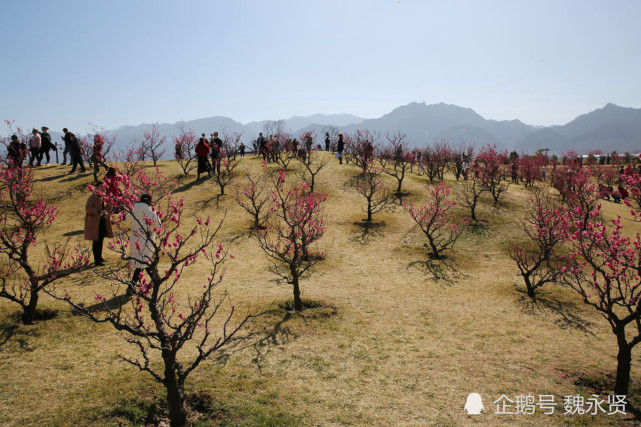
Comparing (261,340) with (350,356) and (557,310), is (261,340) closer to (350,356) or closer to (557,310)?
(350,356)

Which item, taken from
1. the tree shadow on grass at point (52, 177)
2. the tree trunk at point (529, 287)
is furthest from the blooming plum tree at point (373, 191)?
the tree shadow on grass at point (52, 177)

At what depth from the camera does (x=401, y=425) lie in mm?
5117

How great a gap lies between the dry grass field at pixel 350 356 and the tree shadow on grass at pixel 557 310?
0.17 feet

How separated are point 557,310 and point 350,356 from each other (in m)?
6.42

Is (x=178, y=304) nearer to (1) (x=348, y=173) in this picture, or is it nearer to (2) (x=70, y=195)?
(2) (x=70, y=195)

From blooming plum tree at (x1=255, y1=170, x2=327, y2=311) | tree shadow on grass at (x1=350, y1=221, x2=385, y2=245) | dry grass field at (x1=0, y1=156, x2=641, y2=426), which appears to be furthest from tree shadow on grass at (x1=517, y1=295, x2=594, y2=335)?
tree shadow on grass at (x1=350, y1=221, x2=385, y2=245)

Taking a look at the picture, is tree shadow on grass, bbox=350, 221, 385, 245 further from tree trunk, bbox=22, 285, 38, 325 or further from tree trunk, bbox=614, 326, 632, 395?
tree trunk, bbox=22, 285, 38, 325

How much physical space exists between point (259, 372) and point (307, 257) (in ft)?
20.2

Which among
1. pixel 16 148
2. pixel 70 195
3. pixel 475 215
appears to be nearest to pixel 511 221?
pixel 475 215

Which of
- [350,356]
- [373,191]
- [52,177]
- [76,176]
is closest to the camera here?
[350,356]

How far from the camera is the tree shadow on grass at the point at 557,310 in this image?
884cm

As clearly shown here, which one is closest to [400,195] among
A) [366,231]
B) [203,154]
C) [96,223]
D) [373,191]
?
[373,191]

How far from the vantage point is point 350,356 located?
22.8 feet

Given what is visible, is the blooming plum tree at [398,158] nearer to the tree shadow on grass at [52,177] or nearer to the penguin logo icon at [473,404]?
the penguin logo icon at [473,404]
